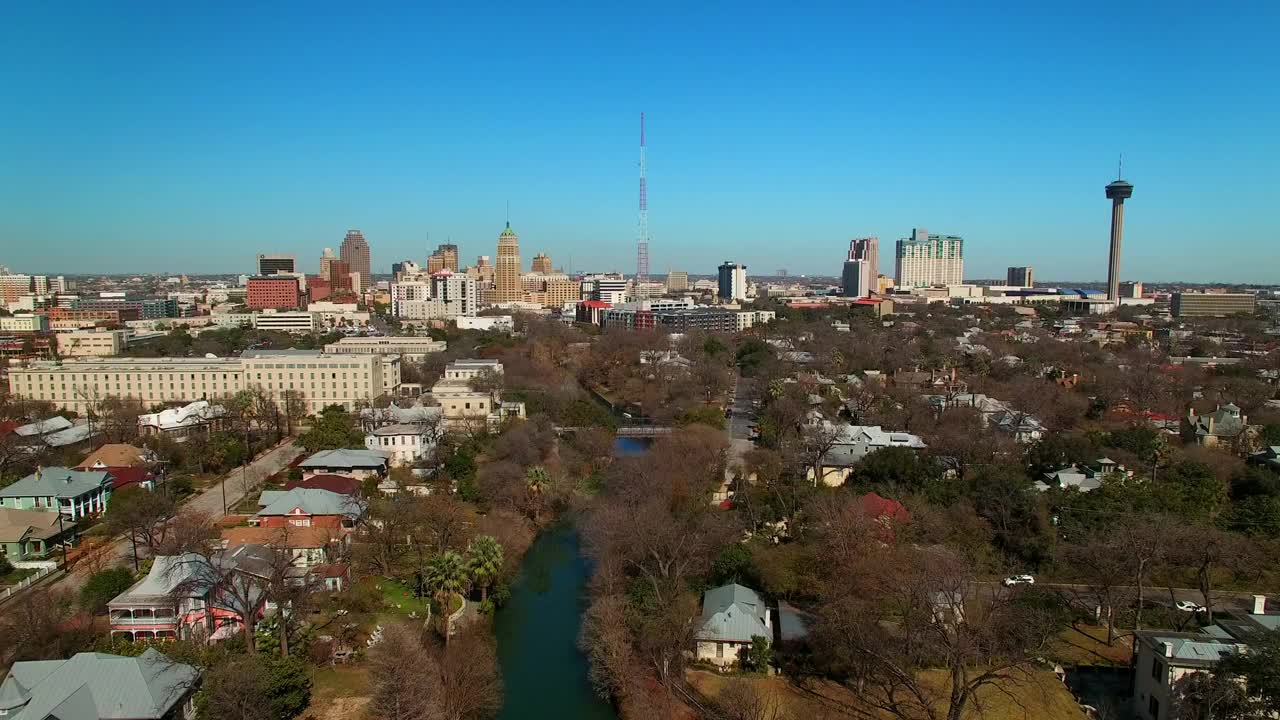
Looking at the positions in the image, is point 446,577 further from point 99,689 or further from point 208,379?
point 208,379

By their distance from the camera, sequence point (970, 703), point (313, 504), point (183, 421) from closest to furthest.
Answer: point (970, 703), point (313, 504), point (183, 421)

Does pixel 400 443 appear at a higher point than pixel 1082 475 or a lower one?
lower

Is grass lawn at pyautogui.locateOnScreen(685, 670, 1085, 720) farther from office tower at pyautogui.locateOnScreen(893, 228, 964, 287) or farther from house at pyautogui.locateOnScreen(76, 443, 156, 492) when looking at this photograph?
office tower at pyautogui.locateOnScreen(893, 228, 964, 287)

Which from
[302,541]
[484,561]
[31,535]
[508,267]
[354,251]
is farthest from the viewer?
[354,251]

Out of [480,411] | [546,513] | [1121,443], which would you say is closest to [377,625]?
[546,513]

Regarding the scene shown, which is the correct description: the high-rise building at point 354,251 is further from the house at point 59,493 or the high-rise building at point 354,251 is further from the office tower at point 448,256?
the house at point 59,493

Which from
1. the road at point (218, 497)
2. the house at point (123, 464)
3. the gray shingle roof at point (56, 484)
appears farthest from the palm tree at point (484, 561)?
the house at point (123, 464)

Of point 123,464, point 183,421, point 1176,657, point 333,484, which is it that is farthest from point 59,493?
point 1176,657
